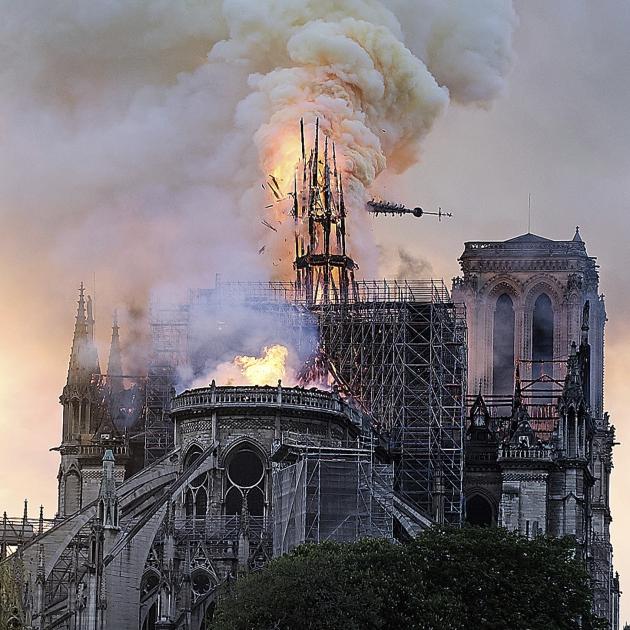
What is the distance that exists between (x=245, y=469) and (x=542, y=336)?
60.5 m

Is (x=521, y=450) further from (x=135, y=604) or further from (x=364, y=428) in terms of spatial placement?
(x=135, y=604)

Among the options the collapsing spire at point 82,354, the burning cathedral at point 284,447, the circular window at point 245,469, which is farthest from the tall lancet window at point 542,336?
the circular window at point 245,469

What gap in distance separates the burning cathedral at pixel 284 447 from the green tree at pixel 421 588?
9848 mm

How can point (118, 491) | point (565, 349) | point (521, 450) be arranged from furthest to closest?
point (565, 349)
point (521, 450)
point (118, 491)

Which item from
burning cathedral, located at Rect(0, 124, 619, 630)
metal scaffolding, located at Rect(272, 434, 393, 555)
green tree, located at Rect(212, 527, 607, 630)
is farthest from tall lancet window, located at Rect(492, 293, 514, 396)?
green tree, located at Rect(212, 527, 607, 630)

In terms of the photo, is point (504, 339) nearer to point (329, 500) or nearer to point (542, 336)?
point (542, 336)

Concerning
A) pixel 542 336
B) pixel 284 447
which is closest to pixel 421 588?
pixel 284 447

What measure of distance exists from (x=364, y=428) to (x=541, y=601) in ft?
84.6

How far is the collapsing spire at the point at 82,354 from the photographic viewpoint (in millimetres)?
138625

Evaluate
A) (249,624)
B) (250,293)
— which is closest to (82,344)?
(250,293)

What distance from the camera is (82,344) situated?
139m

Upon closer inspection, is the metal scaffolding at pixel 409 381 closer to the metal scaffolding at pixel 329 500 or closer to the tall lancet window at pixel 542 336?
the metal scaffolding at pixel 329 500

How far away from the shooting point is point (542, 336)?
171m

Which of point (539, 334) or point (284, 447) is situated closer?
point (284, 447)
